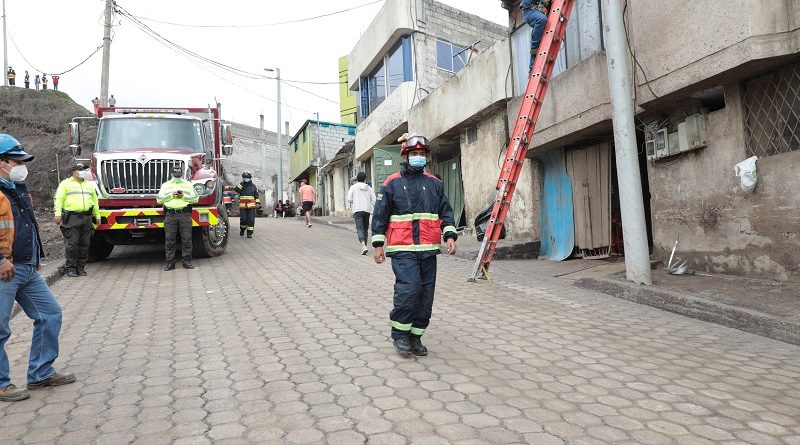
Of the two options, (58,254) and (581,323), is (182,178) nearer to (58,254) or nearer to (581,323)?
(58,254)

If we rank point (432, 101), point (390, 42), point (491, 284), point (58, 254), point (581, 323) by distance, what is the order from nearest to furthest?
1. point (581, 323)
2. point (491, 284)
3. point (58, 254)
4. point (432, 101)
5. point (390, 42)

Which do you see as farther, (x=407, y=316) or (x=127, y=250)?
(x=127, y=250)

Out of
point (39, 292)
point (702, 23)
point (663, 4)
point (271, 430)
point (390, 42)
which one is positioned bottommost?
point (271, 430)

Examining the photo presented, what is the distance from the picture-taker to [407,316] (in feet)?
13.2

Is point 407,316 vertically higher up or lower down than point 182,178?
lower down

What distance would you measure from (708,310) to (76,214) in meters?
8.62

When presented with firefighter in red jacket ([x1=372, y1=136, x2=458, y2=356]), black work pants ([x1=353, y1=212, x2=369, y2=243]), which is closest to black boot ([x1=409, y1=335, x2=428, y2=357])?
firefighter in red jacket ([x1=372, y1=136, x2=458, y2=356])

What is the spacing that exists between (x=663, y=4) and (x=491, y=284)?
4.13 meters

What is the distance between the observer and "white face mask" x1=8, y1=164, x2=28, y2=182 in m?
3.50

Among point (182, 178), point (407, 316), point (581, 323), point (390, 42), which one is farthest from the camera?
point (390, 42)

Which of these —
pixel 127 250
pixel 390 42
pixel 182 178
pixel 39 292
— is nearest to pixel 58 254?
pixel 127 250

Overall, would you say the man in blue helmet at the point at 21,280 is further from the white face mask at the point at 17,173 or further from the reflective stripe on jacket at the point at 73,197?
the reflective stripe on jacket at the point at 73,197

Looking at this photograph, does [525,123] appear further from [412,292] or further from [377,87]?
[377,87]

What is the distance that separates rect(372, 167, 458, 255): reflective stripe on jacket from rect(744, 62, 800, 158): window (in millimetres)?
4171
